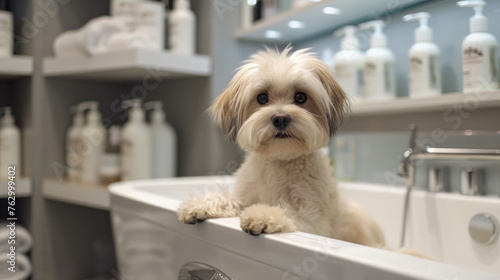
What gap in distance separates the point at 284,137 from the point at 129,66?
100 centimetres

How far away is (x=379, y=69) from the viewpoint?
1.54 metres

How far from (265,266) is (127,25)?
4.77 ft

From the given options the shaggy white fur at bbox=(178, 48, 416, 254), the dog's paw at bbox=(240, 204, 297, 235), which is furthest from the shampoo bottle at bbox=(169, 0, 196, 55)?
the dog's paw at bbox=(240, 204, 297, 235)

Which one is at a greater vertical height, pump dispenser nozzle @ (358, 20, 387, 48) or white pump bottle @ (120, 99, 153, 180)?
pump dispenser nozzle @ (358, 20, 387, 48)

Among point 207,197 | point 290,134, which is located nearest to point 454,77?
point 290,134

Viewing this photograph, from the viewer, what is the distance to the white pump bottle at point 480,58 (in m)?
1.21

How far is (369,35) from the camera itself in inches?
67.0

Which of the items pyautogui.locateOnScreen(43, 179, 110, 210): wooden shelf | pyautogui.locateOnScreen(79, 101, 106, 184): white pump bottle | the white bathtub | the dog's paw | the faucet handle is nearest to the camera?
the white bathtub

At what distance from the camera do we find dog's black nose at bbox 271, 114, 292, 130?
0.91 m

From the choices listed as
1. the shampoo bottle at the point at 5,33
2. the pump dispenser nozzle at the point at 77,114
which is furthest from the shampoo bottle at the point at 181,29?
the shampoo bottle at the point at 5,33

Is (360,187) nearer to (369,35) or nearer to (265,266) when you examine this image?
(369,35)

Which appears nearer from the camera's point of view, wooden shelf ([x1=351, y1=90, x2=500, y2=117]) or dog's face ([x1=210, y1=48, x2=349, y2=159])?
dog's face ([x1=210, y1=48, x2=349, y2=159])

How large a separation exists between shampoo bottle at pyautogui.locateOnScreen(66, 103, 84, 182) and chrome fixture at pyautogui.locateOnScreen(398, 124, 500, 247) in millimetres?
1457

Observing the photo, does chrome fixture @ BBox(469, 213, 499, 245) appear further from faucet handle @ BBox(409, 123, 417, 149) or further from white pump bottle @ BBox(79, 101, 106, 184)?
white pump bottle @ BBox(79, 101, 106, 184)
